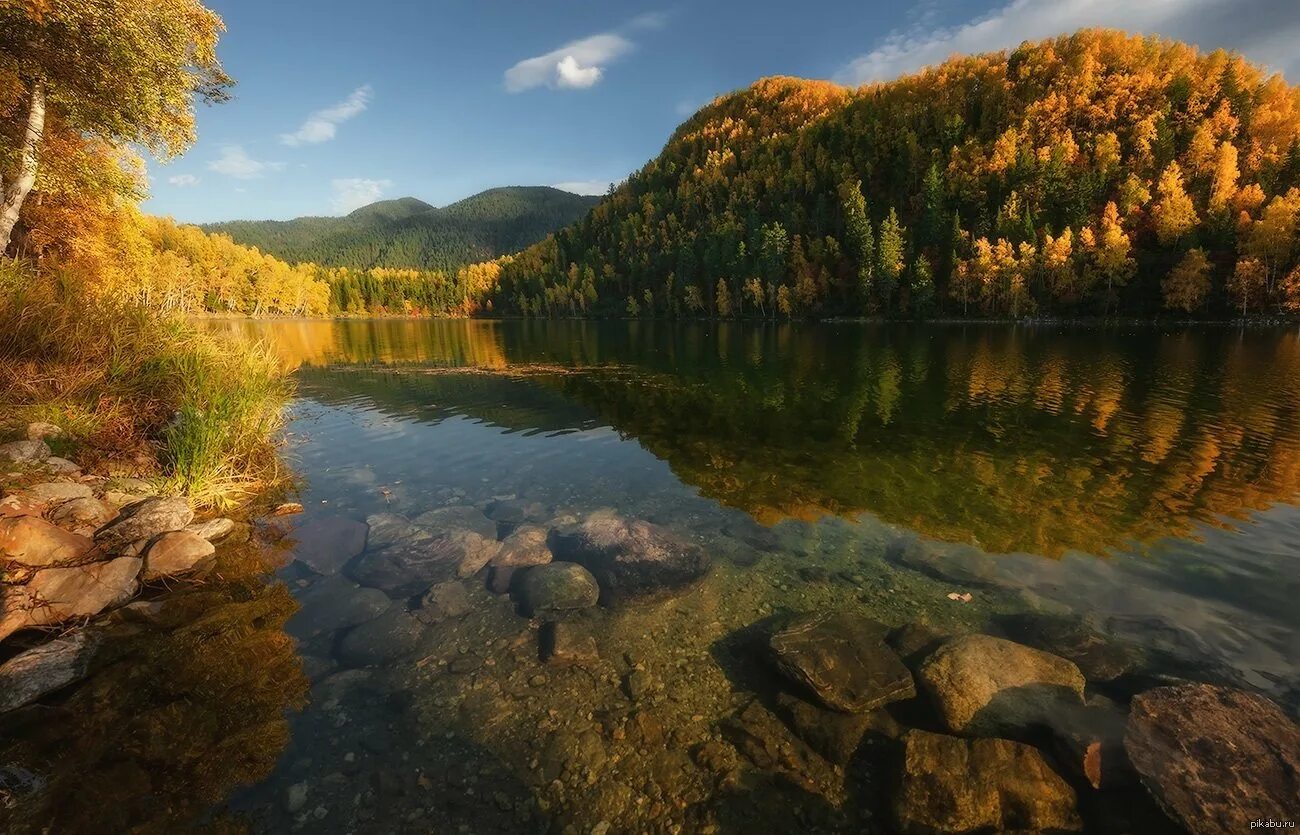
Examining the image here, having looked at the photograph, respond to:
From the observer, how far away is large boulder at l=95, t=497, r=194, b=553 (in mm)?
10445

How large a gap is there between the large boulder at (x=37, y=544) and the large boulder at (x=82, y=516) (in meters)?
0.44

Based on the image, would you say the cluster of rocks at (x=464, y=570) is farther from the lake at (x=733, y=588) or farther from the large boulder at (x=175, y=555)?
the large boulder at (x=175, y=555)

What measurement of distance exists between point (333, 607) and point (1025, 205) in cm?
15204

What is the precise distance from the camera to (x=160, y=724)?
6.87 metres

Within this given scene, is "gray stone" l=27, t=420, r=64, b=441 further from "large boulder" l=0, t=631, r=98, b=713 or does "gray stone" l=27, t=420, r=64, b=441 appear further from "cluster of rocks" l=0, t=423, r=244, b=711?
"large boulder" l=0, t=631, r=98, b=713

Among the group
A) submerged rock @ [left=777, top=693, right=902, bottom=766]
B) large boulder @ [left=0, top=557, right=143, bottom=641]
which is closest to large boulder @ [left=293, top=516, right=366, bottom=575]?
large boulder @ [left=0, top=557, right=143, bottom=641]

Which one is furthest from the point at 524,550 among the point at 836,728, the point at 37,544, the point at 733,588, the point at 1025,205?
the point at 1025,205

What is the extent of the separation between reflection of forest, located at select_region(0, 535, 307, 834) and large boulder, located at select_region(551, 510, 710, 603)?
580 centimetres

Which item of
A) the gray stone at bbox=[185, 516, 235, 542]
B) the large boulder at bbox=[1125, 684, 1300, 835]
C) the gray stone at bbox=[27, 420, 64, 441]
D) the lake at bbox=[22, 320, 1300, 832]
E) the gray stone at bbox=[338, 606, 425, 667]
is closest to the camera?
the large boulder at bbox=[1125, 684, 1300, 835]

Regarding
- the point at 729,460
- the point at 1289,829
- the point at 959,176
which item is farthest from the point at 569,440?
the point at 959,176

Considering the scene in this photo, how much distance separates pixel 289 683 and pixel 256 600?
118 inches

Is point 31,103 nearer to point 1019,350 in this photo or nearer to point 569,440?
point 569,440

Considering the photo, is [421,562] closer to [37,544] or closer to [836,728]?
[37,544]

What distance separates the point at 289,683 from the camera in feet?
26.8
